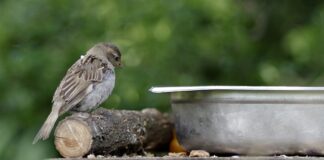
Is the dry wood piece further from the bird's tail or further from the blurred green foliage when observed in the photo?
the blurred green foliage

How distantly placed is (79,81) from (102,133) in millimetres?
640

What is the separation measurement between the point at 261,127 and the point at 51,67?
2931 millimetres

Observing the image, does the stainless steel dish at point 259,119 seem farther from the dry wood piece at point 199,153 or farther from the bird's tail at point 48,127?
the bird's tail at point 48,127

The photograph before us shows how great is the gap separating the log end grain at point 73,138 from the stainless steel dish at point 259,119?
1.30 ft

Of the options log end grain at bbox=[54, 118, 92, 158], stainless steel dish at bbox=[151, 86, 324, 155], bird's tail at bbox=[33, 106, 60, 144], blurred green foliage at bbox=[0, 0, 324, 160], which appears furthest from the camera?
blurred green foliage at bbox=[0, 0, 324, 160]

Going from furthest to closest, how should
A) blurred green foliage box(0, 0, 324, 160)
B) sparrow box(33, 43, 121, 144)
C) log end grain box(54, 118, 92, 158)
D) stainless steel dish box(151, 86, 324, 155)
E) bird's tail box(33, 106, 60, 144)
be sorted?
blurred green foliage box(0, 0, 324, 160) → sparrow box(33, 43, 121, 144) → bird's tail box(33, 106, 60, 144) → log end grain box(54, 118, 92, 158) → stainless steel dish box(151, 86, 324, 155)

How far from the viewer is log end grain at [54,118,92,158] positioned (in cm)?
485

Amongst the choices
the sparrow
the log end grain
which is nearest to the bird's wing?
the sparrow

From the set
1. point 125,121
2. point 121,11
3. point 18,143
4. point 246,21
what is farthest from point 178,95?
point 246,21

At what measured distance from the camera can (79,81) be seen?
555 cm

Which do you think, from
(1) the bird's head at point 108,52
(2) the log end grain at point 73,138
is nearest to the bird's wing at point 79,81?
(1) the bird's head at point 108,52

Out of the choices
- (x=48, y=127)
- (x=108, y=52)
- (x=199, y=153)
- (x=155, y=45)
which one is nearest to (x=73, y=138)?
(x=48, y=127)

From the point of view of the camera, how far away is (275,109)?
186 inches

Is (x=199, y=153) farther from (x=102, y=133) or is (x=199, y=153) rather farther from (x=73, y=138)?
(x=73, y=138)
